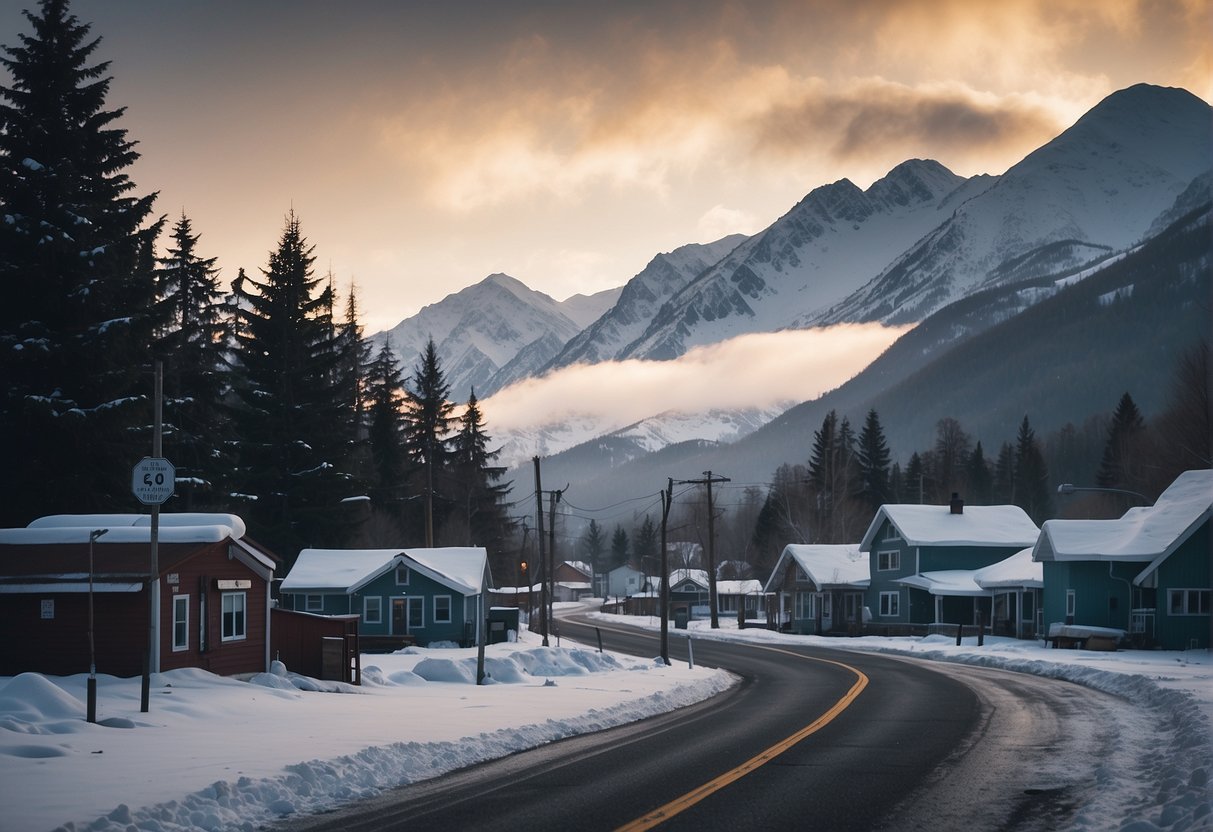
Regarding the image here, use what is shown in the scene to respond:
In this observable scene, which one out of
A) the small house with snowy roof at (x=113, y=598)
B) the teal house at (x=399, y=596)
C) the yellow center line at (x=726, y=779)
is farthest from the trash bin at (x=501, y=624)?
the yellow center line at (x=726, y=779)

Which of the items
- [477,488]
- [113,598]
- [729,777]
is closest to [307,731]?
[729,777]

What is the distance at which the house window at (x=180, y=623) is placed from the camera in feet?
101

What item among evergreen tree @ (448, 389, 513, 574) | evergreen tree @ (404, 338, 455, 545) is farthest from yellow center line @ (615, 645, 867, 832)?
evergreen tree @ (448, 389, 513, 574)

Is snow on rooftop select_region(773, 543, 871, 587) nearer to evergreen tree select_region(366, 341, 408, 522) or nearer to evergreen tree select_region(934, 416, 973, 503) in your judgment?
evergreen tree select_region(366, 341, 408, 522)

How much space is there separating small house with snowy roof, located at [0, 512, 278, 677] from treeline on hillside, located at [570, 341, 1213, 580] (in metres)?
61.6

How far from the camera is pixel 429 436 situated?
87062 mm

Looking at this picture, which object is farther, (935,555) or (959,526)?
(959,526)

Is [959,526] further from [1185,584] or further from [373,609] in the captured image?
[373,609]

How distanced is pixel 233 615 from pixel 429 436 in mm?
53637

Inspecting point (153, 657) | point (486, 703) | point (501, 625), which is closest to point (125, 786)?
point (486, 703)

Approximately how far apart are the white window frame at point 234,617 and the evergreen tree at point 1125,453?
90113 millimetres

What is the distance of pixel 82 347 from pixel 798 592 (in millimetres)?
57711

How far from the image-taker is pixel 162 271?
173 feet

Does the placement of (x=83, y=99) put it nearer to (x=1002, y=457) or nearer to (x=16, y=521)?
(x=16, y=521)
